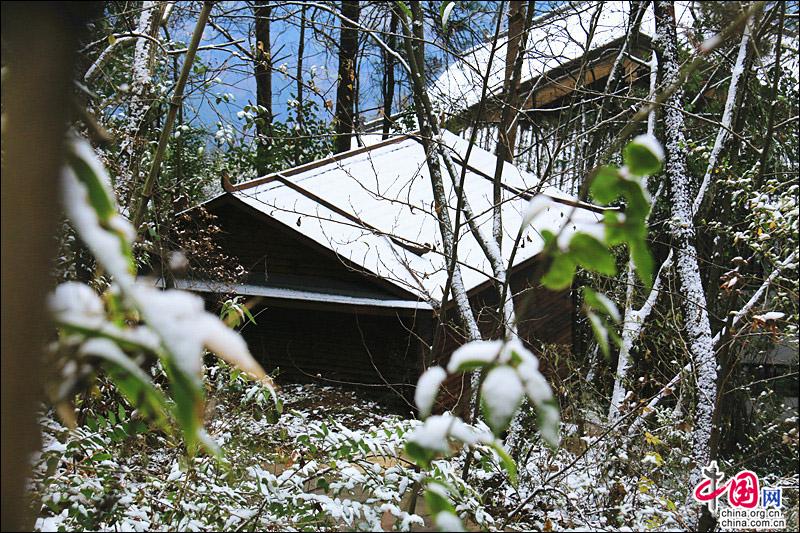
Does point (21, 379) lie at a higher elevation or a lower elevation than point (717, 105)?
lower

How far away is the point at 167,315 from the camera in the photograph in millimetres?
583

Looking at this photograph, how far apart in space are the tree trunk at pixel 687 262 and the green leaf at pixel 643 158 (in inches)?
150

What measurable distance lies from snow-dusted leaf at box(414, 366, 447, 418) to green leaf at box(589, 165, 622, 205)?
0.27 m

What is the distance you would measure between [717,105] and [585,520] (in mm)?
5975

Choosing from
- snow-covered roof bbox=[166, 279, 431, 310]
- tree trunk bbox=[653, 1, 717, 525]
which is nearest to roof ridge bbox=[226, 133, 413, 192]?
snow-covered roof bbox=[166, 279, 431, 310]

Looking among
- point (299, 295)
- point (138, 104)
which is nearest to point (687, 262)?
point (299, 295)

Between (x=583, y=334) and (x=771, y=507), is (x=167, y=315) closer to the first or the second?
(x=771, y=507)

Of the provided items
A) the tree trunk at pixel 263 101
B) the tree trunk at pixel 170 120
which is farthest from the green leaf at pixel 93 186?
the tree trunk at pixel 263 101

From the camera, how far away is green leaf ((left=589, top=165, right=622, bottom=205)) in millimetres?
797

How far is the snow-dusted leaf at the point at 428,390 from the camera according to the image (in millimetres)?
737

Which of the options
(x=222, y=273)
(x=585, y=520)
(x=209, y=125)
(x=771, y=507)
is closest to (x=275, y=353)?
(x=222, y=273)

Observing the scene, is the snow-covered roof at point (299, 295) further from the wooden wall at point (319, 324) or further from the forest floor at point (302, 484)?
the forest floor at point (302, 484)

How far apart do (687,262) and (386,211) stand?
129 inches

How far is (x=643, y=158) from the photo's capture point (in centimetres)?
78
